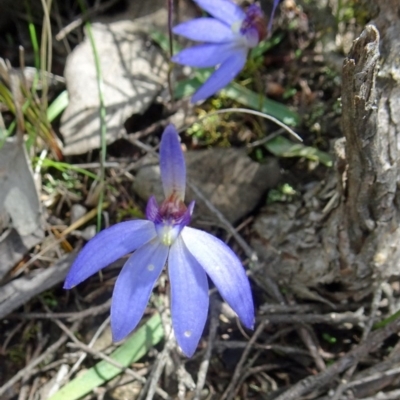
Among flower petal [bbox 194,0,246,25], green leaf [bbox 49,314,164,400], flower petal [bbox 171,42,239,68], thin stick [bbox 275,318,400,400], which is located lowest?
thin stick [bbox 275,318,400,400]

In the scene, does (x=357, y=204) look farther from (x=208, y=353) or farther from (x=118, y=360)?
(x=118, y=360)

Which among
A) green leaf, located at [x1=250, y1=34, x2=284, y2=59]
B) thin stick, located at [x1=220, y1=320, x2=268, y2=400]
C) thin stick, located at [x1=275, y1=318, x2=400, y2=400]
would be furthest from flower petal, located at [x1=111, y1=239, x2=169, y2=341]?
green leaf, located at [x1=250, y1=34, x2=284, y2=59]

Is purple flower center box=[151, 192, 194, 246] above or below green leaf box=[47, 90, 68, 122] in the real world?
below

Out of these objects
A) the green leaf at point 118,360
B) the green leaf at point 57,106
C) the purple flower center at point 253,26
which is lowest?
the green leaf at point 118,360

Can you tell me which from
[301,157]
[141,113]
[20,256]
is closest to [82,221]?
[20,256]

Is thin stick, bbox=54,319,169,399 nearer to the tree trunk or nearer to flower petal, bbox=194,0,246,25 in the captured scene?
the tree trunk

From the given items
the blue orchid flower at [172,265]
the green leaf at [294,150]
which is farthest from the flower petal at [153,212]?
the green leaf at [294,150]

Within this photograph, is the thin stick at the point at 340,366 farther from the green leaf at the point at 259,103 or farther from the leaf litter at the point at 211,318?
the green leaf at the point at 259,103
